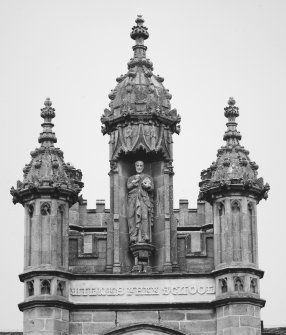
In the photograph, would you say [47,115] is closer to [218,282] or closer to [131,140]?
[131,140]

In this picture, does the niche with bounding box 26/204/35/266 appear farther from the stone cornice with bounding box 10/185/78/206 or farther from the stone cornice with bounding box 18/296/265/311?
the stone cornice with bounding box 18/296/265/311

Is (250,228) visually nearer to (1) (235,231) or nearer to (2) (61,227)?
(1) (235,231)

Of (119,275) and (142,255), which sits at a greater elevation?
(142,255)

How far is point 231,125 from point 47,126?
5105mm

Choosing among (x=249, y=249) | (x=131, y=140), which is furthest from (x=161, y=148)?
(x=249, y=249)

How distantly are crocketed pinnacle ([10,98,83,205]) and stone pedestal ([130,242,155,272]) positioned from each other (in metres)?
2.16

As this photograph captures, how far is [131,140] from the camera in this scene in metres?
50.3

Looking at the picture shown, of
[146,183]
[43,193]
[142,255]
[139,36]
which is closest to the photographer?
[43,193]

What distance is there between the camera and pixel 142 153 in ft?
166

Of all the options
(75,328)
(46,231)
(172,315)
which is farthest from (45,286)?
(172,315)

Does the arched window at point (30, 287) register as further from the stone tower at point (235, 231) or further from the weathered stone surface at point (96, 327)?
the stone tower at point (235, 231)

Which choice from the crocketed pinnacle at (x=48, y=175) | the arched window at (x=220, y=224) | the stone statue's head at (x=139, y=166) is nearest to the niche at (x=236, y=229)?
the arched window at (x=220, y=224)

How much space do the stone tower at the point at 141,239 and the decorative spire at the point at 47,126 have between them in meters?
0.04

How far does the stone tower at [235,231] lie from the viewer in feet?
157
